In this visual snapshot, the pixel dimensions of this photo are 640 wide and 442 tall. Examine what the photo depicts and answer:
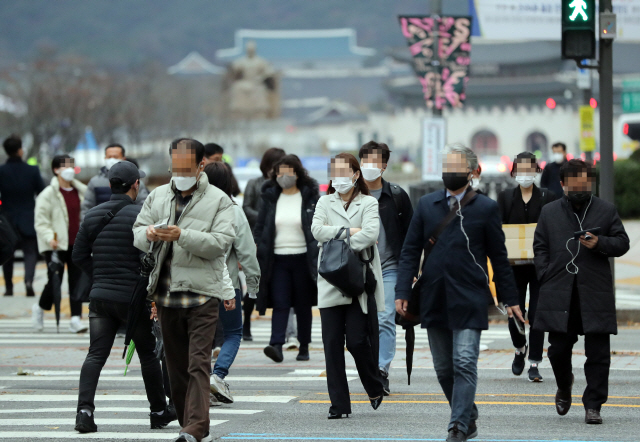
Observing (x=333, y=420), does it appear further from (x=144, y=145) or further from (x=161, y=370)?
(x=144, y=145)

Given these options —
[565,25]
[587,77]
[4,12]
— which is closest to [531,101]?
[587,77]

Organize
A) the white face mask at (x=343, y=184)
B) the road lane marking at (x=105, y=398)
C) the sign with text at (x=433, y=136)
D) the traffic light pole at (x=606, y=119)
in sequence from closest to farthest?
the white face mask at (x=343, y=184), the road lane marking at (x=105, y=398), the traffic light pole at (x=606, y=119), the sign with text at (x=433, y=136)

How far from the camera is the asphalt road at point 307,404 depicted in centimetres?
629

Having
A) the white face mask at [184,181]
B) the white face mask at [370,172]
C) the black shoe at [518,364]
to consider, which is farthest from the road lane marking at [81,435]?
the black shoe at [518,364]

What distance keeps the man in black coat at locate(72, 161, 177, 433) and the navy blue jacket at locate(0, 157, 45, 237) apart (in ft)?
24.2

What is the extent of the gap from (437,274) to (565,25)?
18.6ft

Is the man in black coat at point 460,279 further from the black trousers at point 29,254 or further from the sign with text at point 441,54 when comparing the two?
the sign with text at point 441,54

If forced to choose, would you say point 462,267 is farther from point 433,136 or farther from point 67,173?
point 433,136

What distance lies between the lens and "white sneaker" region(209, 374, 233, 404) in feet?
23.9

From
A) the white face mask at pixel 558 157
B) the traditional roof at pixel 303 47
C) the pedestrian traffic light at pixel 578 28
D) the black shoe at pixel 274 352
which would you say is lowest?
the black shoe at pixel 274 352

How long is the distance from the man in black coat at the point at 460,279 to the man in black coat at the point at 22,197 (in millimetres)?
8694

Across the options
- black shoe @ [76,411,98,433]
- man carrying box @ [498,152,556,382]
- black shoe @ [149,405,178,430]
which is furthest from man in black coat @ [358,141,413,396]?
black shoe @ [76,411,98,433]

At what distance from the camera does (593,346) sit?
6547 mm

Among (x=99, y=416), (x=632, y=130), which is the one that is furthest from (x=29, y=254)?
(x=632, y=130)
